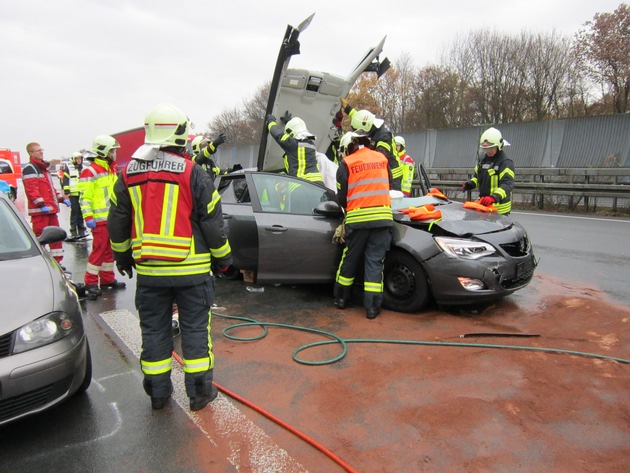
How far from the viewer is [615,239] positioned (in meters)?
8.03

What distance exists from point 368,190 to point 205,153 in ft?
12.6

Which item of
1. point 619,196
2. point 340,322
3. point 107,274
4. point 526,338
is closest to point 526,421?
point 526,338

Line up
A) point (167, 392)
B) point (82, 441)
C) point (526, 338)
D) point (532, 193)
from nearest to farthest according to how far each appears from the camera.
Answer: point (82, 441), point (167, 392), point (526, 338), point (532, 193)

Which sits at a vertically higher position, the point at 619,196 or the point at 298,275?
the point at 619,196

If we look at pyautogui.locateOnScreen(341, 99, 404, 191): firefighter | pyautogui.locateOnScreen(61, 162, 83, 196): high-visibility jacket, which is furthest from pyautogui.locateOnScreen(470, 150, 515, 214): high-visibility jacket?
pyautogui.locateOnScreen(61, 162, 83, 196): high-visibility jacket

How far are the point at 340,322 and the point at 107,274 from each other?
319 centimetres

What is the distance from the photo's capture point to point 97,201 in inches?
216

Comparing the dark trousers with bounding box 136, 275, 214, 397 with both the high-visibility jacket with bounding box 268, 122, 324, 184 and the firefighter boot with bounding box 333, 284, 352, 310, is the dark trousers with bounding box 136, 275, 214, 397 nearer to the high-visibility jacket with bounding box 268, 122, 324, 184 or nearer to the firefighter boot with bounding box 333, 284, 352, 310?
the firefighter boot with bounding box 333, 284, 352, 310

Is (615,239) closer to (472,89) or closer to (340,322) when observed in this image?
(340,322)

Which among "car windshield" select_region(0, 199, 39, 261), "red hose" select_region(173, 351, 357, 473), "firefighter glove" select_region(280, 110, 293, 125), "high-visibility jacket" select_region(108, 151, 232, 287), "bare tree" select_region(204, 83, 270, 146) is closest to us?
"red hose" select_region(173, 351, 357, 473)

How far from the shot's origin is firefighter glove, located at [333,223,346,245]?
464 cm

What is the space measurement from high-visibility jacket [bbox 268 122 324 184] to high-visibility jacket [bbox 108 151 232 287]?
3.25 meters

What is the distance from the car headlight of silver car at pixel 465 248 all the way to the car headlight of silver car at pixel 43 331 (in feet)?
10.1

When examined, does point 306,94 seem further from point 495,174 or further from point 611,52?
point 611,52
